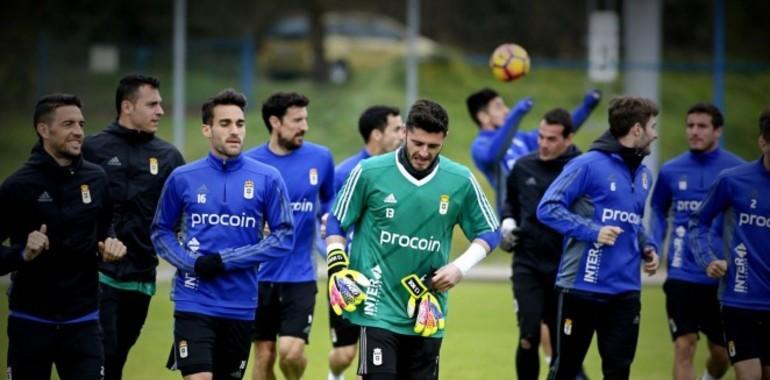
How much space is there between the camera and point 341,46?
3114 cm

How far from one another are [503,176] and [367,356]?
17.7ft

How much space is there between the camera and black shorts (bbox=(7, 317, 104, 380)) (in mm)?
8414

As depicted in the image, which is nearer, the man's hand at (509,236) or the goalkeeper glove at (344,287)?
the goalkeeper glove at (344,287)

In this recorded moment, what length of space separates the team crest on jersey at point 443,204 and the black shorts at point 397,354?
84 cm

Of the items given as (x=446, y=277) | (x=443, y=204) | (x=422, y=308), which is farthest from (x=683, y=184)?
(x=422, y=308)

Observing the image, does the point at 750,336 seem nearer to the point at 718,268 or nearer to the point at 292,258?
the point at 718,268

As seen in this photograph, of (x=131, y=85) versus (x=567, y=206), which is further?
(x=131, y=85)

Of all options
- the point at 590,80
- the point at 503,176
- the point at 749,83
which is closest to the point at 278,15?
the point at 590,80

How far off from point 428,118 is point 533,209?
354cm

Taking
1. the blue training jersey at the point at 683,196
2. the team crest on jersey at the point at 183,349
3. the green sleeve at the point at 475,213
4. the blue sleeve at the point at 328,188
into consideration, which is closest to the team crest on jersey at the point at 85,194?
the team crest on jersey at the point at 183,349

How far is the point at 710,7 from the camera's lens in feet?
123

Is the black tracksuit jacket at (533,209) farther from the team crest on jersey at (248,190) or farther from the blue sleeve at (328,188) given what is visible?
the team crest on jersey at (248,190)

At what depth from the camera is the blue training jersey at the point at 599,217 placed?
9.65 meters

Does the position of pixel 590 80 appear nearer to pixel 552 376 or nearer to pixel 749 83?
pixel 749 83
